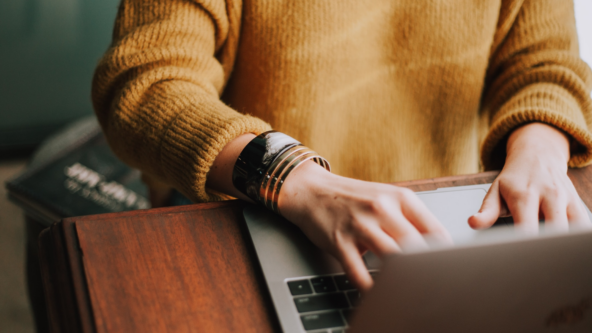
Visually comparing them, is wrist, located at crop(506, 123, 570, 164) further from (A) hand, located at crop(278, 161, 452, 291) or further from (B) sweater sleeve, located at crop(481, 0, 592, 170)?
(A) hand, located at crop(278, 161, 452, 291)

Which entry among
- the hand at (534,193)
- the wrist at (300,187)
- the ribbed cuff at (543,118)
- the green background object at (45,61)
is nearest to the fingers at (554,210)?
the hand at (534,193)

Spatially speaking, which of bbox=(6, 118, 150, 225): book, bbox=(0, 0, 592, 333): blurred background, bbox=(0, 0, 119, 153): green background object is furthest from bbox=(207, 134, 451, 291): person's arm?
bbox=(0, 0, 119, 153): green background object

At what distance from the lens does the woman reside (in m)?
0.41

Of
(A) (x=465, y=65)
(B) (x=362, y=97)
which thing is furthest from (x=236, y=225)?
(A) (x=465, y=65)

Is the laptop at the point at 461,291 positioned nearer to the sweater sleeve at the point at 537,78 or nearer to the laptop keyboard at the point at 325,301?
the laptop keyboard at the point at 325,301

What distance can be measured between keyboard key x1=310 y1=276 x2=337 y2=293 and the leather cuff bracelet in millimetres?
88

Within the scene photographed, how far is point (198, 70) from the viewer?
563mm

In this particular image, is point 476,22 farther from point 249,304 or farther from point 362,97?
point 249,304

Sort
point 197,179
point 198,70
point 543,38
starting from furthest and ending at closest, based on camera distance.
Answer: point 543,38 < point 198,70 < point 197,179

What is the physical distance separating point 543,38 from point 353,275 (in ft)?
1.81

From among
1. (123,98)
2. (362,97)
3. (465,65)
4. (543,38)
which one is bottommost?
(123,98)

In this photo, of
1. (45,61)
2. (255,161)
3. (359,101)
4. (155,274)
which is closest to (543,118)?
(359,101)

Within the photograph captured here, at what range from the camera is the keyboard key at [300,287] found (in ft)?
1.13

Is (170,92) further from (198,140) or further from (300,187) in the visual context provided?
(300,187)
